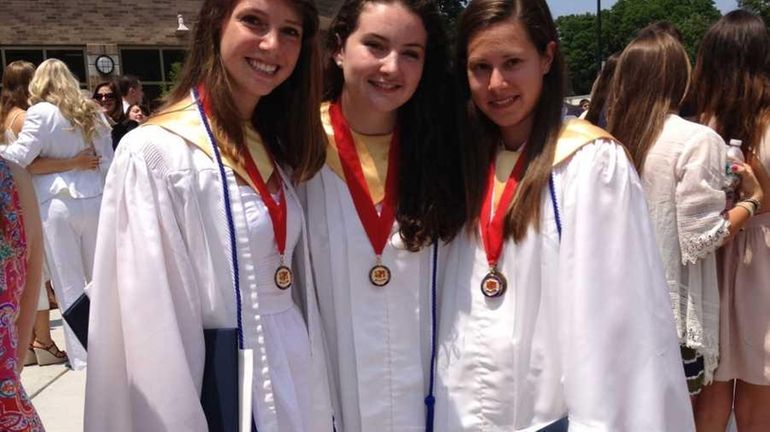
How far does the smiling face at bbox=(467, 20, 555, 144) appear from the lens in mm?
2170

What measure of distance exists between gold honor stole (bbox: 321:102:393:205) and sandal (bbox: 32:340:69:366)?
3.78 m

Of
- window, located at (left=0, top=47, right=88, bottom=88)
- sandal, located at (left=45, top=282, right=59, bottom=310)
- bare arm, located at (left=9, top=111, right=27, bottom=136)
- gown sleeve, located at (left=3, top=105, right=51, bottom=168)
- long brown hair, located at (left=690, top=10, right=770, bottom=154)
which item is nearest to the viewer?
long brown hair, located at (left=690, top=10, right=770, bottom=154)

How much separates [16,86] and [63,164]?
0.91 m

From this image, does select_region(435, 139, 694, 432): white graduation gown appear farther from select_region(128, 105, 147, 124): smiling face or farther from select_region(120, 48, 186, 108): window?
→ select_region(120, 48, 186, 108): window

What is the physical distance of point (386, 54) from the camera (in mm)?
2271

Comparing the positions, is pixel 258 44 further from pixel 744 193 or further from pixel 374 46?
pixel 744 193

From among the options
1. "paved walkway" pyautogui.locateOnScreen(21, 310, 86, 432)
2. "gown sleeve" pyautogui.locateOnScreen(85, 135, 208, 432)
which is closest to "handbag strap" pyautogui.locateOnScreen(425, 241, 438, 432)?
"gown sleeve" pyautogui.locateOnScreen(85, 135, 208, 432)

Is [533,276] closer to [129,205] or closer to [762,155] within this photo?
[129,205]

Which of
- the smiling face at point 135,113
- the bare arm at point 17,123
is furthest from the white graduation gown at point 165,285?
the smiling face at point 135,113

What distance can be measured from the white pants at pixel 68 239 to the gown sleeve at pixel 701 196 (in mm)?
4019

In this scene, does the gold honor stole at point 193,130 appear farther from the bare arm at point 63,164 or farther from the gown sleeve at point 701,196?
the bare arm at point 63,164

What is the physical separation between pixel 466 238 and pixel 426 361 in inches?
16.4

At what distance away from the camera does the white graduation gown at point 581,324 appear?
1.97 meters

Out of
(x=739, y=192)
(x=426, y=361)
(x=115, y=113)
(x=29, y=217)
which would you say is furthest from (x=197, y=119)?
(x=115, y=113)
